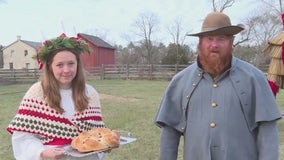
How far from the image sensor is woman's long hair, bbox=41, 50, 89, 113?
258 centimetres

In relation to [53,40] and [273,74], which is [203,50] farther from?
[273,74]

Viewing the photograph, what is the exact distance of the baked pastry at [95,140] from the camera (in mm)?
2322

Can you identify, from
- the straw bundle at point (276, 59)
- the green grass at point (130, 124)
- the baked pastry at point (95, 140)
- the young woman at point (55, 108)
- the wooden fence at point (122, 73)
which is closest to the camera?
the baked pastry at point (95, 140)

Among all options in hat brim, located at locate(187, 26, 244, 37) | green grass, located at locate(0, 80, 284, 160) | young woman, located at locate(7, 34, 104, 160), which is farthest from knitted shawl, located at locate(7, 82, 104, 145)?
green grass, located at locate(0, 80, 284, 160)

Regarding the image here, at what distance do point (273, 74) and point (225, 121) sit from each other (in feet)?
11.5

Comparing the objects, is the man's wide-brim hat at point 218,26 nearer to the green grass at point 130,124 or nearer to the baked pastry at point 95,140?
the baked pastry at point 95,140

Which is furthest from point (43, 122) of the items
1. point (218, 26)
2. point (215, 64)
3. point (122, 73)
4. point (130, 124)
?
point (122, 73)

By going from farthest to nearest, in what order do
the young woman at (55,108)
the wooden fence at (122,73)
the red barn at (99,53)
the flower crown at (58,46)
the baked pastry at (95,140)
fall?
1. the red barn at (99,53)
2. the wooden fence at (122,73)
3. the flower crown at (58,46)
4. the young woman at (55,108)
5. the baked pastry at (95,140)

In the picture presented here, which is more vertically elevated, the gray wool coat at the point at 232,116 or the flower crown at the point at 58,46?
the flower crown at the point at 58,46

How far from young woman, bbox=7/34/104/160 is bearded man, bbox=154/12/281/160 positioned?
0.80 m

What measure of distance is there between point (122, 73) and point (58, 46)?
24.9 metres

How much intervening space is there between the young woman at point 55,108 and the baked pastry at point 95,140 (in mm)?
139

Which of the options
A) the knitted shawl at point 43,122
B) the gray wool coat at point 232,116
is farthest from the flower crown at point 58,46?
the gray wool coat at point 232,116

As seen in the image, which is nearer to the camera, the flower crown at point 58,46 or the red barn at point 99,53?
the flower crown at point 58,46
